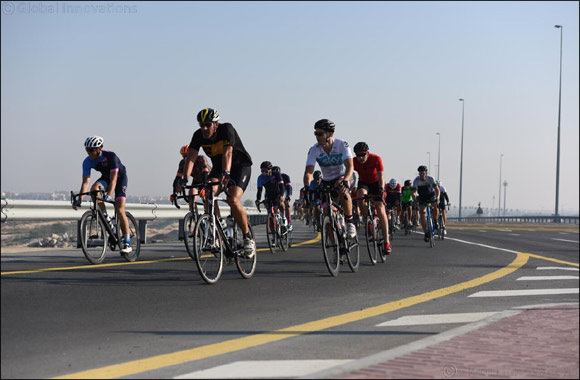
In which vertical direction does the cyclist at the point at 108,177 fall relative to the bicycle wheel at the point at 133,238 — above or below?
above

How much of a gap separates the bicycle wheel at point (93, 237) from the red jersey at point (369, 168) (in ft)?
13.9

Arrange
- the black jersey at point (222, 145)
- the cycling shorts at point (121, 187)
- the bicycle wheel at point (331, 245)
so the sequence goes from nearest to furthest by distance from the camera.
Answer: the black jersey at point (222, 145) → the bicycle wheel at point (331, 245) → the cycling shorts at point (121, 187)

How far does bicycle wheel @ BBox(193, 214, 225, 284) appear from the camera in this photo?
9188mm

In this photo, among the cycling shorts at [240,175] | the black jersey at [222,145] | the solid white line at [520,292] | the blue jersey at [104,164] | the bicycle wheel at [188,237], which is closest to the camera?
the bicycle wheel at [188,237]

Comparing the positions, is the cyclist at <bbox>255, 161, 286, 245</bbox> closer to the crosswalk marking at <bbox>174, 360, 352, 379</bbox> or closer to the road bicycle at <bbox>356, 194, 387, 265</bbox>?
the road bicycle at <bbox>356, 194, 387, 265</bbox>

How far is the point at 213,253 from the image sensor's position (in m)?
9.47

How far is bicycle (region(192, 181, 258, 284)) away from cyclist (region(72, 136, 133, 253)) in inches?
94.9

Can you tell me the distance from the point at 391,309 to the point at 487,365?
10.6 feet

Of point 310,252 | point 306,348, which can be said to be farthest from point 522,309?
point 310,252

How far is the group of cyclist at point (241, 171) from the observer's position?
9492mm

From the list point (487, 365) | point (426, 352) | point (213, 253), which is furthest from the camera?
point (213, 253)

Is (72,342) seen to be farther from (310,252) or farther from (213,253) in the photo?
(310,252)

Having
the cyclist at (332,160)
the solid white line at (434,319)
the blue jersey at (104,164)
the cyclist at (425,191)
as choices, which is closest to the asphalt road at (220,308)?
the solid white line at (434,319)

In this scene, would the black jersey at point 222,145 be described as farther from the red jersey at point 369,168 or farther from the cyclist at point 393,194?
the cyclist at point 393,194
